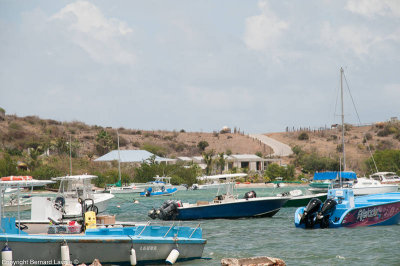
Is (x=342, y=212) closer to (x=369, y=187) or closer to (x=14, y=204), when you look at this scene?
(x=369, y=187)

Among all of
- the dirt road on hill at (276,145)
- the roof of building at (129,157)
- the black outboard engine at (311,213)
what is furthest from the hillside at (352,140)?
the black outboard engine at (311,213)

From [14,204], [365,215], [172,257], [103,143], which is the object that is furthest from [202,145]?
[172,257]

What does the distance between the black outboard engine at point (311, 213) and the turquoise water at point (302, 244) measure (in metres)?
0.52

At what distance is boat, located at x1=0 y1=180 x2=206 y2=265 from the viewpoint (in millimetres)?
20188

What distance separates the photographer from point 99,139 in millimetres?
133125

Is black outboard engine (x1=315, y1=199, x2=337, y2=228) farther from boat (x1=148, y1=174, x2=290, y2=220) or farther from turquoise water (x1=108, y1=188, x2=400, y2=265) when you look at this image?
boat (x1=148, y1=174, x2=290, y2=220)

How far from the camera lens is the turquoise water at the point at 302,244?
81.9ft

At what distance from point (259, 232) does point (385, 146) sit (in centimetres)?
11016

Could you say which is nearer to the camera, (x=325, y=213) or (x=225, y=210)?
(x=325, y=213)

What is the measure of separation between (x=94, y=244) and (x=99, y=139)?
113273 mm

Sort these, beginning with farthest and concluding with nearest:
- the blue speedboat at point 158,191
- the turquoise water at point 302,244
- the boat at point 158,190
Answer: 1. the boat at point 158,190
2. the blue speedboat at point 158,191
3. the turquoise water at point 302,244

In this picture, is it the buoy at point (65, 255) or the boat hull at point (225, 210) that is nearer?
the buoy at point (65, 255)

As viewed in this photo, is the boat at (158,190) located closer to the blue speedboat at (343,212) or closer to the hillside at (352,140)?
the hillside at (352,140)

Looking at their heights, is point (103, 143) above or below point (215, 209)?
above
